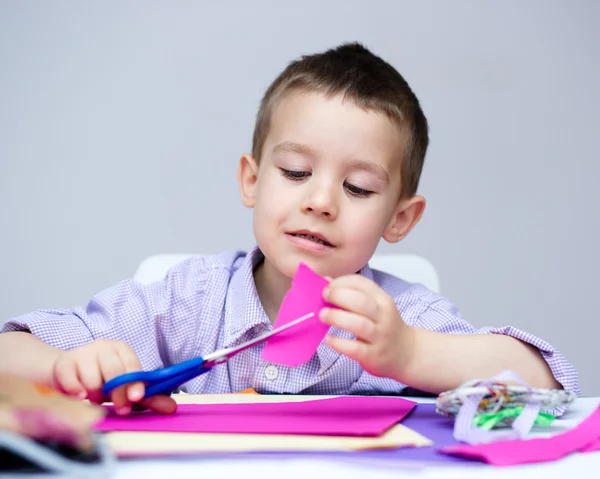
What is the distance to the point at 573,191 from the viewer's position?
197 cm

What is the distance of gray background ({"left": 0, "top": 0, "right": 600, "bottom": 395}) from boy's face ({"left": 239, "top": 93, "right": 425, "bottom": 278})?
929mm

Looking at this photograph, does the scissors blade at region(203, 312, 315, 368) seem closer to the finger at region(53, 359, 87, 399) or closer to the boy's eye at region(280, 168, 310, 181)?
the finger at region(53, 359, 87, 399)

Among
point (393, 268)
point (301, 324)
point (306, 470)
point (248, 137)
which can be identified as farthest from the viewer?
point (248, 137)

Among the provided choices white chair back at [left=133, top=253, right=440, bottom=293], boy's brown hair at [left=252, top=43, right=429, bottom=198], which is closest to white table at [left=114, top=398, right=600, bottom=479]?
boy's brown hair at [left=252, top=43, right=429, bottom=198]

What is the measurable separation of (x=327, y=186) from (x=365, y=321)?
0.96ft

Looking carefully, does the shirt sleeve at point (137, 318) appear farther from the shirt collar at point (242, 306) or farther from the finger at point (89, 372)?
the finger at point (89, 372)

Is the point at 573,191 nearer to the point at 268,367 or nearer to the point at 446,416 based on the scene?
the point at 268,367

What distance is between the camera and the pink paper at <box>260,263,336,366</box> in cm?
72

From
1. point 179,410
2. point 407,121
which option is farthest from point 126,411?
point 407,121

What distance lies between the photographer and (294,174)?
3.29ft

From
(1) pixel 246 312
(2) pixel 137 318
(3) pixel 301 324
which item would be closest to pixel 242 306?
(1) pixel 246 312

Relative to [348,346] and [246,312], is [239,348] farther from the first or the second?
[246,312]

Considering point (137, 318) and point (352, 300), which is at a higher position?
point (352, 300)

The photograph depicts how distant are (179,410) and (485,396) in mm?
271
